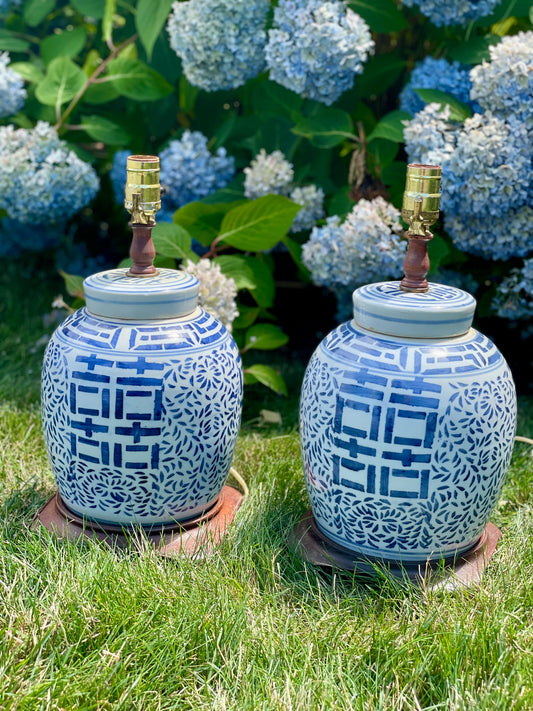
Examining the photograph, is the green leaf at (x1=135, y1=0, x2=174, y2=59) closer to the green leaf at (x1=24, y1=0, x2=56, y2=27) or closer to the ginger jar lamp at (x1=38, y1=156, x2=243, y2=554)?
the green leaf at (x1=24, y1=0, x2=56, y2=27)

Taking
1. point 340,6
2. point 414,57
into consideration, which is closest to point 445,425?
point 340,6

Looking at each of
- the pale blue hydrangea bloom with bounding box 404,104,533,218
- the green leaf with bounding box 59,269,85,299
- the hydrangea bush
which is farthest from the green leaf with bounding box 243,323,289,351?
the pale blue hydrangea bloom with bounding box 404,104,533,218

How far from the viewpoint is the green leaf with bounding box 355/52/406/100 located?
2771mm

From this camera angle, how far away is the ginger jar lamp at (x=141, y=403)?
159cm

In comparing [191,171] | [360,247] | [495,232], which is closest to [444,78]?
[495,232]

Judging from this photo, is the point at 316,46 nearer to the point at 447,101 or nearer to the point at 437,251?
the point at 447,101

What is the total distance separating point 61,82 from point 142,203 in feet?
4.50

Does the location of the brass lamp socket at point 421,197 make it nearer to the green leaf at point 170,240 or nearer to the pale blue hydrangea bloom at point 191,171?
the green leaf at point 170,240

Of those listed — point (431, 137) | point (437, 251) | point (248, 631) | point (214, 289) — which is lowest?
point (248, 631)

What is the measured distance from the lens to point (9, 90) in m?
2.87

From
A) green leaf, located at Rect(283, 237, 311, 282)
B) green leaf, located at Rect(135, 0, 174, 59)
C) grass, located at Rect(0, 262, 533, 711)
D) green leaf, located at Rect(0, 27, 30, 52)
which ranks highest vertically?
green leaf, located at Rect(135, 0, 174, 59)

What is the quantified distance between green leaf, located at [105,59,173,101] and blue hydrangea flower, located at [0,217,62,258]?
76cm

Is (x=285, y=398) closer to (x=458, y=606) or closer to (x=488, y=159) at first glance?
(x=488, y=159)

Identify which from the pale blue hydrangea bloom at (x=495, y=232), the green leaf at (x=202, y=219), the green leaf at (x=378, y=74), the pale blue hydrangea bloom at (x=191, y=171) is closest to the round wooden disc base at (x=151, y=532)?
the green leaf at (x=202, y=219)
